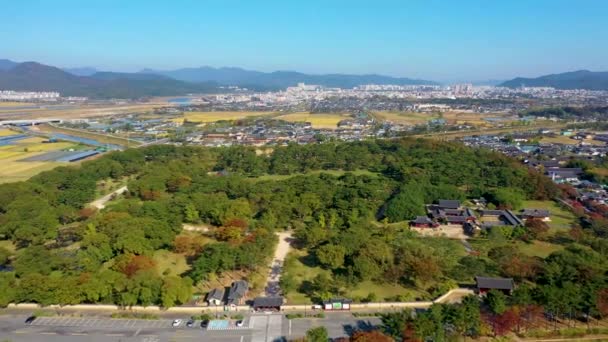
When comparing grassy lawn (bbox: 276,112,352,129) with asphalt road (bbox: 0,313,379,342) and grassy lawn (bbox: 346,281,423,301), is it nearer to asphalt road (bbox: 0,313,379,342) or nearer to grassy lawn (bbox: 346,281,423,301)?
grassy lawn (bbox: 346,281,423,301)

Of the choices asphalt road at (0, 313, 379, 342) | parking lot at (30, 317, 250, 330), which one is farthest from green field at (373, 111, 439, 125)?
parking lot at (30, 317, 250, 330)

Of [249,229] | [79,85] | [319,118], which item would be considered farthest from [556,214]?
[79,85]

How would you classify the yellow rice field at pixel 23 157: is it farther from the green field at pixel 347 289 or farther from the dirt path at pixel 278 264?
the green field at pixel 347 289

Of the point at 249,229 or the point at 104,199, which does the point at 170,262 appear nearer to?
the point at 249,229

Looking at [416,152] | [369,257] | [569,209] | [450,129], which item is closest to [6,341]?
[369,257]

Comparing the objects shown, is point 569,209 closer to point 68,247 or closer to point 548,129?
point 68,247
